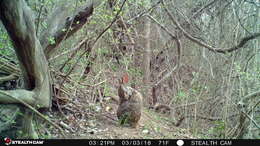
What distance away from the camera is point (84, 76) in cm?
382

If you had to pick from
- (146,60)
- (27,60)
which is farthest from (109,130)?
(146,60)

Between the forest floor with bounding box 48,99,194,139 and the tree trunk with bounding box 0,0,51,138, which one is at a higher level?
the tree trunk with bounding box 0,0,51,138

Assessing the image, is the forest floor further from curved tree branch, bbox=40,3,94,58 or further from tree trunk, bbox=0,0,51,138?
curved tree branch, bbox=40,3,94,58

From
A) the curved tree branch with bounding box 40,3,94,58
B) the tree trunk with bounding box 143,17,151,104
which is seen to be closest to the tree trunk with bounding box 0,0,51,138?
the curved tree branch with bounding box 40,3,94,58

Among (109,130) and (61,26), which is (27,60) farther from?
(109,130)

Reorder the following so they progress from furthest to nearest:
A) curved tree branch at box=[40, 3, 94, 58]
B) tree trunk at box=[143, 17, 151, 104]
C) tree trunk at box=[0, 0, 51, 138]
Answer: tree trunk at box=[143, 17, 151, 104] < curved tree branch at box=[40, 3, 94, 58] < tree trunk at box=[0, 0, 51, 138]

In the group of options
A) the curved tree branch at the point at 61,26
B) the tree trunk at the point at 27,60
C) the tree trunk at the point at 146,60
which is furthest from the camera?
the tree trunk at the point at 146,60

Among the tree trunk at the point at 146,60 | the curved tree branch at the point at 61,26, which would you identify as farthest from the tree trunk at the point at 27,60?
the tree trunk at the point at 146,60

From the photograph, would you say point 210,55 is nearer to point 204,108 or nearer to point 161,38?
point 204,108

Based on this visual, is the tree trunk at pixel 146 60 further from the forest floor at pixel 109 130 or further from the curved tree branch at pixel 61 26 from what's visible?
the curved tree branch at pixel 61 26

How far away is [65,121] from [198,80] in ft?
7.96

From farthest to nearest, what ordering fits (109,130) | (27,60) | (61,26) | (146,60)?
1. (146,60)
2. (109,130)
3. (61,26)
4. (27,60)

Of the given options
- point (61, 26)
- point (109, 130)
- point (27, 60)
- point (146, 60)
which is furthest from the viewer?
point (146, 60)

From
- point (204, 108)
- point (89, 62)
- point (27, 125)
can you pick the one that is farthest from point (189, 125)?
point (27, 125)
